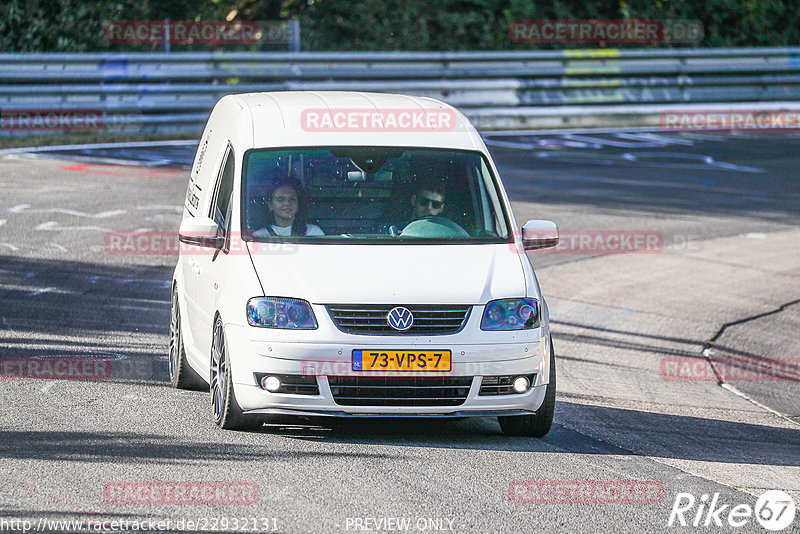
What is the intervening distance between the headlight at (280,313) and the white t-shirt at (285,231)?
736 mm

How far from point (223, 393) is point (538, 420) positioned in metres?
1.84

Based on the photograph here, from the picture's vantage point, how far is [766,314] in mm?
12734

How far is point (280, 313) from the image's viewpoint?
7230 millimetres

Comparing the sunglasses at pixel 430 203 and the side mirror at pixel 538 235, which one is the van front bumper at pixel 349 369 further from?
the sunglasses at pixel 430 203

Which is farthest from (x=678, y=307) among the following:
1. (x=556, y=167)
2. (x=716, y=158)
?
(x=716, y=158)

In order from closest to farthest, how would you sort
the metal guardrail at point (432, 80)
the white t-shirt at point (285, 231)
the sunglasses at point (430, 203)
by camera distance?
1. the white t-shirt at point (285, 231)
2. the sunglasses at point (430, 203)
3. the metal guardrail at point (432, 80)

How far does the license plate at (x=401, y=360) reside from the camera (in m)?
7.12

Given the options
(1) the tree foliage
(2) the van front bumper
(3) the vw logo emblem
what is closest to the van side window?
(2) the van front bumper

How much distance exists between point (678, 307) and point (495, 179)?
5.12m

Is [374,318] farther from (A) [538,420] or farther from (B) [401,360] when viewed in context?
(A) [538,420]

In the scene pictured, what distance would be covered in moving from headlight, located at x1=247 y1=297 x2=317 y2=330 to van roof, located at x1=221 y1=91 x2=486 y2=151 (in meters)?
1.37

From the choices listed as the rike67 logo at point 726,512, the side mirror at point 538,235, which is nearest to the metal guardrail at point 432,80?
the side mirror at point 538,235

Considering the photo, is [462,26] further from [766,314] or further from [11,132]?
[766,314]

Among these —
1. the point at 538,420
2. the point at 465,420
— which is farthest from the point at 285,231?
the point at 538,420
